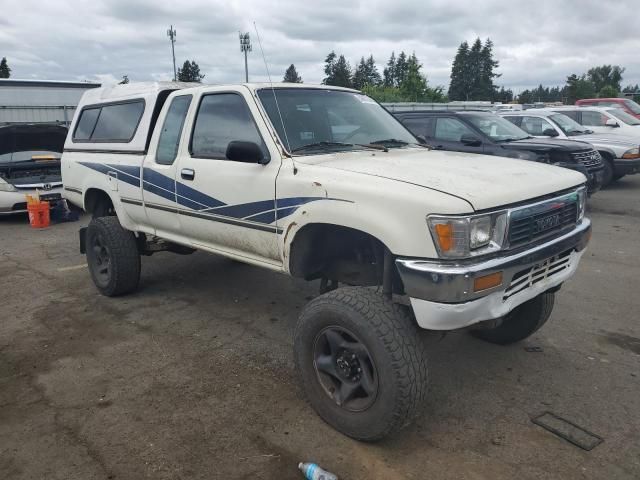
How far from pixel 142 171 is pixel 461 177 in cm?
286

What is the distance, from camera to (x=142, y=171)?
4.62 metres

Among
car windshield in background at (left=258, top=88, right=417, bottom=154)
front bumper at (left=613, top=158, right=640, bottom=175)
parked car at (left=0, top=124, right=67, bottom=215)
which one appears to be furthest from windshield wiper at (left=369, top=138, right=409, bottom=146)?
front bumper at (left=613, top=158, right=640, bottom=175)

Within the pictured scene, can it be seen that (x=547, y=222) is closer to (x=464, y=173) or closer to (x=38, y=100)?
(x=464, y=173)

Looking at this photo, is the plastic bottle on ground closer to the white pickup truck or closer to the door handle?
the white pickup truck

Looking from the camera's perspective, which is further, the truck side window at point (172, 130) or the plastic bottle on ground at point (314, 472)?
the truck side window at point (172, 130)

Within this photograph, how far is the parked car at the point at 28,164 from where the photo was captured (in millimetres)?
9273

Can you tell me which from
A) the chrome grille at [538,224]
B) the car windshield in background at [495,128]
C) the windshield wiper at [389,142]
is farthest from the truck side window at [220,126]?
the car windshield in background at [495,128]

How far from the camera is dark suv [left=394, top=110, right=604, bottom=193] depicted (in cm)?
878

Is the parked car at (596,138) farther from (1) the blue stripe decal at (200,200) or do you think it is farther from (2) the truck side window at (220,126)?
(1) the blue stripe decal at (200,200)

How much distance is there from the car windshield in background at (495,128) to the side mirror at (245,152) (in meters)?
6.61

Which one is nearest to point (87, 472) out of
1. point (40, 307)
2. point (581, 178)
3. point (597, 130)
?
point (40, 307)

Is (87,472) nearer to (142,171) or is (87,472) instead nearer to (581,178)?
(142,171)

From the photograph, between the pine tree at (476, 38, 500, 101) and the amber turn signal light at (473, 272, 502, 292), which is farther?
the pine tree at (476, 38, 500, 101)

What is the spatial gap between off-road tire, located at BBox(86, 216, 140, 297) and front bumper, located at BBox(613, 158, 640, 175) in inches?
393
